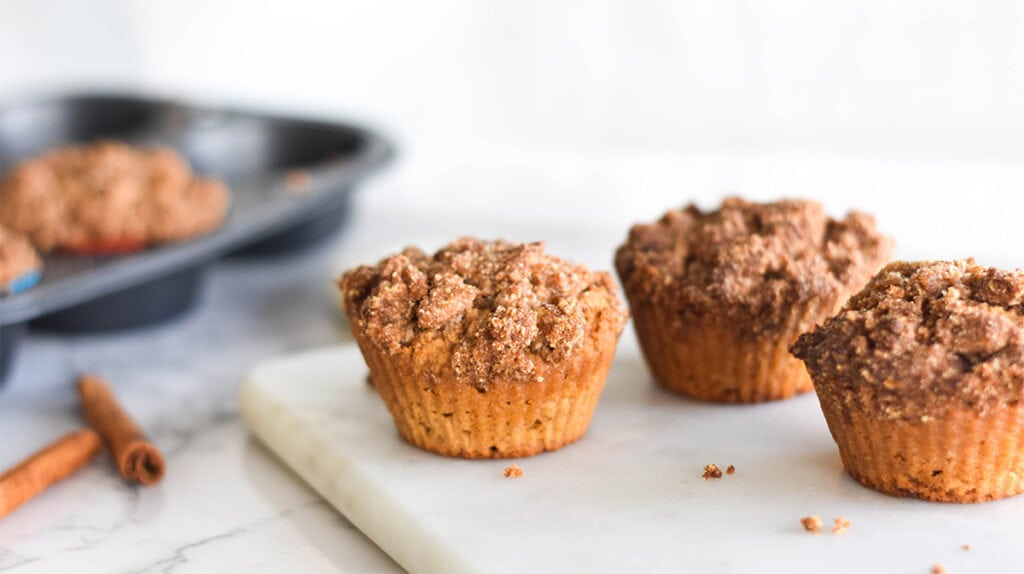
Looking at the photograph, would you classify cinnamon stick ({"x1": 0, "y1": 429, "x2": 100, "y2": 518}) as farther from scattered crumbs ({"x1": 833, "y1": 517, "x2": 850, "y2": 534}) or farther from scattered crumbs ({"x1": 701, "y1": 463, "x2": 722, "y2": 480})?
scattered crumbs ({"x1": 833, "y1": 517, "x2": 850, "y2": 534})

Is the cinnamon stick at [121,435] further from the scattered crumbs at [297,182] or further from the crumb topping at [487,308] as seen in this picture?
the scattered crumbs at [297,182]

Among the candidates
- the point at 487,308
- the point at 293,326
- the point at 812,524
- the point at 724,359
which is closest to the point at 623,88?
the point at 293,326

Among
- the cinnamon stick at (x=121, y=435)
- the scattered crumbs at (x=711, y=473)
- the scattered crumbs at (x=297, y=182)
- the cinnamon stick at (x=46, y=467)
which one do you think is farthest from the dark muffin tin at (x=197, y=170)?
the scattered crumbs at (x=711, y=473)

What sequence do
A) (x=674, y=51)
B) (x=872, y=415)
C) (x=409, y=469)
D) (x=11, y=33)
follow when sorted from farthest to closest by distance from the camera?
1. (x=11, y=33)
2. (x=674, y=51)
3. (x=409, y=469)
4. (x=872, y=415)

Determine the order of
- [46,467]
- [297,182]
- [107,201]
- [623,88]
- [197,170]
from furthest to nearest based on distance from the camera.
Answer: [623,88] → [197,170] → [297,182] → [107,201] → [46,467]

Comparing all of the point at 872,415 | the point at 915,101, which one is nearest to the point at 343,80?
the point at 915,101

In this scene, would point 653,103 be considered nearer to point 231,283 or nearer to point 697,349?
point 231,283

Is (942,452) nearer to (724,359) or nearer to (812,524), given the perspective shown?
(812,524)
